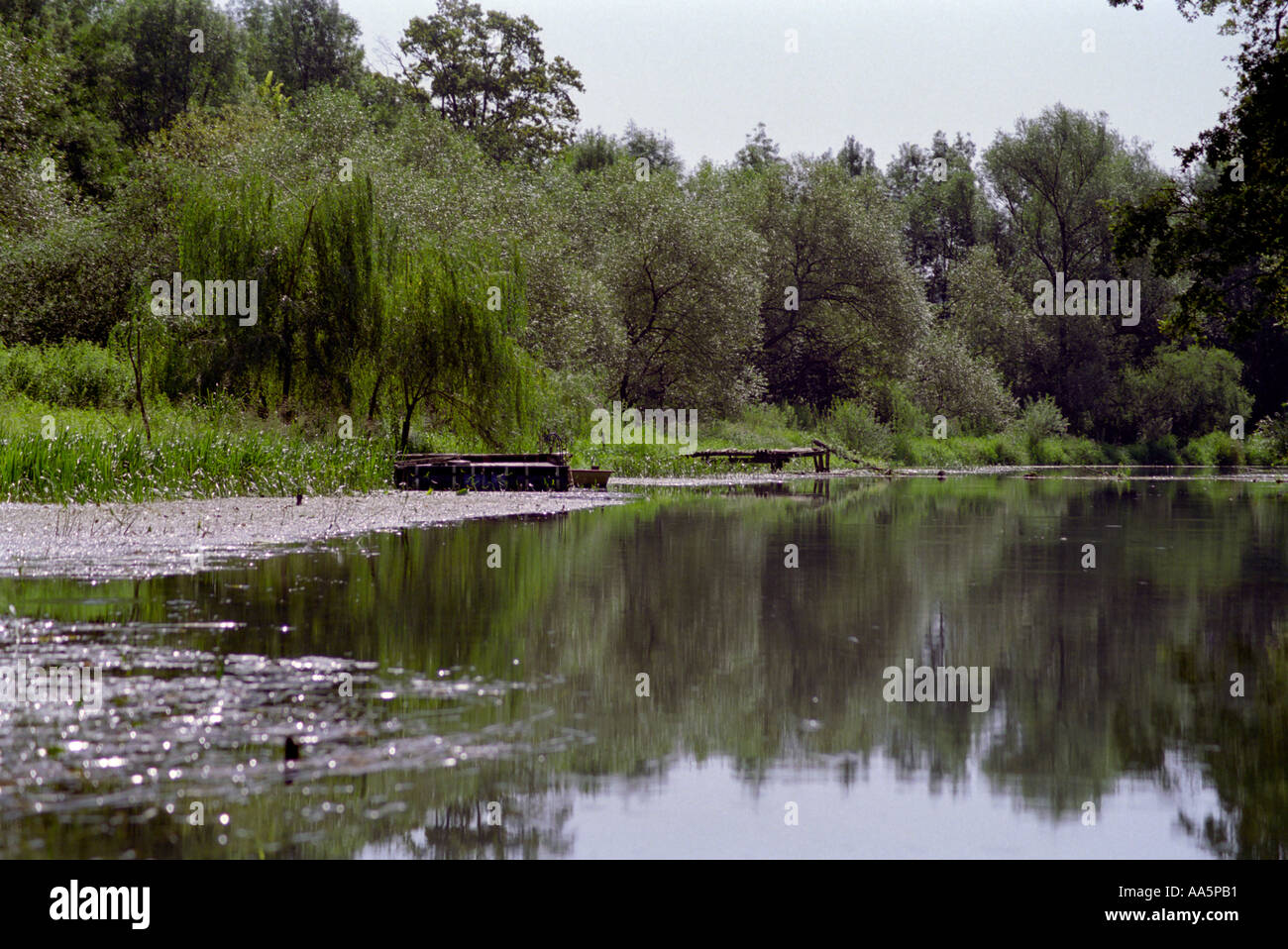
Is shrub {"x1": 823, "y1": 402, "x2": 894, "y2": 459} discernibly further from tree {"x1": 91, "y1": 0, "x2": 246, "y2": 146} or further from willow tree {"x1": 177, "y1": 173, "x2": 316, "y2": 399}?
willow tree {"x1": 177, "y1": 173, "x2": 316, "y2": 399}

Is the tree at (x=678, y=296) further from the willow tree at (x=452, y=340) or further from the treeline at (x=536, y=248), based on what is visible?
the willow tree at (x=452, y=340)

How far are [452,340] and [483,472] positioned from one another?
2886mm

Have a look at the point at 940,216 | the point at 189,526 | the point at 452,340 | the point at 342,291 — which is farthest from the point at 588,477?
the point at 940,216

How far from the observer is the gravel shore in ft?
41.8

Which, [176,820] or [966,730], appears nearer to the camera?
[176,820]

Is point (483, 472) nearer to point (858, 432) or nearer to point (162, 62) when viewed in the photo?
point (858, 432)

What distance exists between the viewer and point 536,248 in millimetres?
42875

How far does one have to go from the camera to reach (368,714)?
633cm

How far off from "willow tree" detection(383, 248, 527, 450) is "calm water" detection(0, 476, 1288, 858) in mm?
15013

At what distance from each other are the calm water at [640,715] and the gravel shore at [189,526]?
3.26ft
